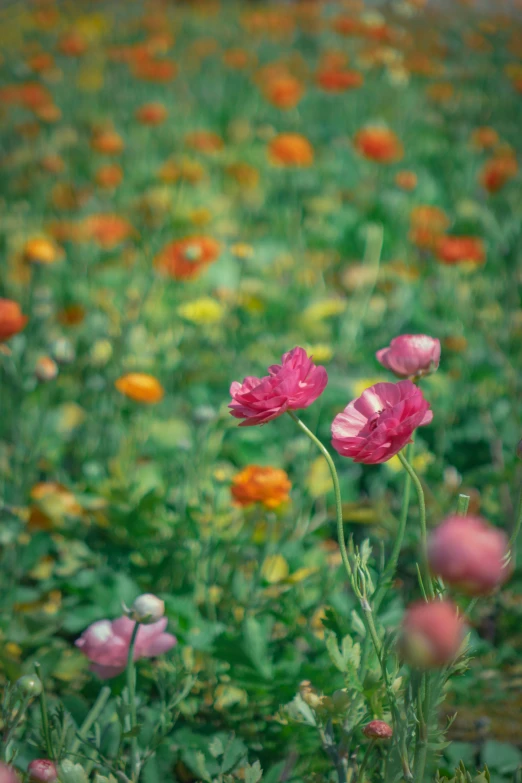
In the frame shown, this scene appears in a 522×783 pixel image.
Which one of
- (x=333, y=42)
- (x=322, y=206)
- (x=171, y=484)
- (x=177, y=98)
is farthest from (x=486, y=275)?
(x=333, y=42)

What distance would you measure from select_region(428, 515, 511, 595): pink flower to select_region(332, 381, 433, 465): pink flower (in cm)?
12

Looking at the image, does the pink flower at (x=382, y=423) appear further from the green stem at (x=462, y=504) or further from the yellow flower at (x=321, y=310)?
the yellow flower at (x=321, y=310)

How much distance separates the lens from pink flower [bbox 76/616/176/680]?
28.5 inches

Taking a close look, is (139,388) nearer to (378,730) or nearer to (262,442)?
(262,442)

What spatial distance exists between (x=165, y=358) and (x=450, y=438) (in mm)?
567

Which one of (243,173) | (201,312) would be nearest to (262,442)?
(201,312)

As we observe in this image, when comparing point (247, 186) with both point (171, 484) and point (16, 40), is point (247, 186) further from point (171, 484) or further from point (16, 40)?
point (16, 40)

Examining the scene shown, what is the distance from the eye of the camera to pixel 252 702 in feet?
2.68

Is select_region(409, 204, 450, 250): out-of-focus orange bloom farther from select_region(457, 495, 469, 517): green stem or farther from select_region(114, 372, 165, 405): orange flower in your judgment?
select_region(457, 495, 469, 517): green stem

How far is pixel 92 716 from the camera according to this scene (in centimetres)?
76

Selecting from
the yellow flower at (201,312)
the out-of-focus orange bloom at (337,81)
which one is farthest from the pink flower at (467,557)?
the out-of-focus orange bloom at (337,81)

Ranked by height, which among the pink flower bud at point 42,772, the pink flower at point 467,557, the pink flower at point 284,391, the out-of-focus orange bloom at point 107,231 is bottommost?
the out-of-focus orange bloom at point 107,231

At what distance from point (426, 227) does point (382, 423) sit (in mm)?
1438

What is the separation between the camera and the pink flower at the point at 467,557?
1.31 ft
